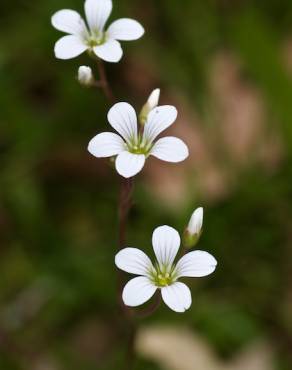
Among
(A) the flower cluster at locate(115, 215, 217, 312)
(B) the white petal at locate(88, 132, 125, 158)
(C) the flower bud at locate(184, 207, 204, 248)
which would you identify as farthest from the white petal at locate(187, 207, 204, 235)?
(B) the white petal at locate(88, 132, 125, 158)

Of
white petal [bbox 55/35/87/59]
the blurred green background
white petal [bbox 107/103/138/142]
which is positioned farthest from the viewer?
the blurred green background

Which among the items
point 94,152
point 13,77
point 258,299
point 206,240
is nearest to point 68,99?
point 13,77

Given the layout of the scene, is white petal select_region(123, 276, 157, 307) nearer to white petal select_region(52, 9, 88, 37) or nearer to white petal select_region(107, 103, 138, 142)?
white petal select_region(107, 103, 138, 142)

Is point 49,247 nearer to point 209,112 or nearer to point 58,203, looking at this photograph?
point 58,203

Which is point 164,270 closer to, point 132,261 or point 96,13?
point 132,261

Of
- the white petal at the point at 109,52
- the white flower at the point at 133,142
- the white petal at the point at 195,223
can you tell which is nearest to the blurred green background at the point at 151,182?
the white petal at the point at 195,223

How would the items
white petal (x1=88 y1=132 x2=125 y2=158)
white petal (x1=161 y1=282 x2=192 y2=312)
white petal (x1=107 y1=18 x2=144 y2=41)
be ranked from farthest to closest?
white petal (x1=107 y1=18 x2=144 y2=41) < white petal (x1=88 y1=132 x2=125 y2=158) < white petal (x1=161 y1=282 x2=192 y2=312)

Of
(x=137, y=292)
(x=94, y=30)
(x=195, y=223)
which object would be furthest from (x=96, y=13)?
(x=137, y=292)
